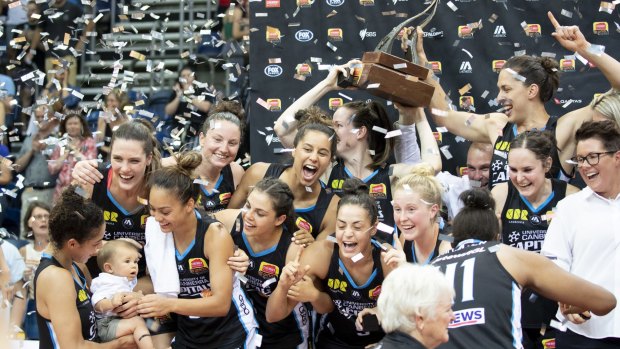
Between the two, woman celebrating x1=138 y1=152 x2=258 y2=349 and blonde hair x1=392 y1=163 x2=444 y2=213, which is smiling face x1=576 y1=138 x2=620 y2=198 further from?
woman celebrating x1=138 y1=152 x2=258 y2=349

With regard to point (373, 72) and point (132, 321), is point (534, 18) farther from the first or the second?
point (132, 321)

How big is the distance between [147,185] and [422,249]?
5.38ft

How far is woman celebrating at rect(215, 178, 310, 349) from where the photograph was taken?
520 centimetres

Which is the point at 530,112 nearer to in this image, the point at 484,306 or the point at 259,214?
the point at 259,214

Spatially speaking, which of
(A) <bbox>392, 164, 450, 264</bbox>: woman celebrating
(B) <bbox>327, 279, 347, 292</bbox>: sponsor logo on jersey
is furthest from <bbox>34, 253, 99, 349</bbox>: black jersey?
(A) <bbox>392, 164, 450, 264</bbox>: woman celebrating

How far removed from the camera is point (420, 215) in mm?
4895

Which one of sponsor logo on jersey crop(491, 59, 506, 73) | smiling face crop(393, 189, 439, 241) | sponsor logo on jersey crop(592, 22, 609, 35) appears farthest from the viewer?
sponsor logo on jersey crop(491, 59, 506, 73)

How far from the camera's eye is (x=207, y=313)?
5.00 meters

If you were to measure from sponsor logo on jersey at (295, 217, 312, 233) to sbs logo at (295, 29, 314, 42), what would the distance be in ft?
6.42

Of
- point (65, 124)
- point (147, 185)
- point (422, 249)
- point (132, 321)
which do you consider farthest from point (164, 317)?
point (65, 124)

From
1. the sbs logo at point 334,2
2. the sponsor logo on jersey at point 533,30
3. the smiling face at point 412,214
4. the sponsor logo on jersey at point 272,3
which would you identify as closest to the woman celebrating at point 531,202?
the smiling face at point 412,214

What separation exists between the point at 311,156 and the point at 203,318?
116cm

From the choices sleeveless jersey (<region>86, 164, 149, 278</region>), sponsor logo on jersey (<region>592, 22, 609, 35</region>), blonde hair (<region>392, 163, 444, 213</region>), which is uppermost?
sponsor logo on jersey (<region>592, 22, 609, 35</region>)

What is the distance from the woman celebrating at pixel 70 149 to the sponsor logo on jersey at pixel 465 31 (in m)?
3.32
